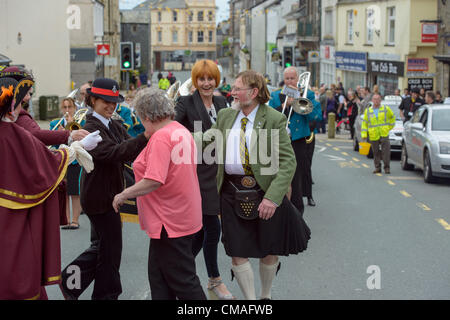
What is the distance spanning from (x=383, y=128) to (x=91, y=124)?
11746 millimetres

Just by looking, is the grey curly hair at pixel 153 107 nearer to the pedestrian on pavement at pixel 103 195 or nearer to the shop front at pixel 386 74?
the pedestrian on pavement at pixel 103 195

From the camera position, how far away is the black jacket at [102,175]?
5867 mm

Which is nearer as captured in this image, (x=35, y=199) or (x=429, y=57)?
(x=35, y=199)

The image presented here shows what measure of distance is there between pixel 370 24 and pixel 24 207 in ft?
122

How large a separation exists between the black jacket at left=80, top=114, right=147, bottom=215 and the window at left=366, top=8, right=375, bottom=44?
3515cm

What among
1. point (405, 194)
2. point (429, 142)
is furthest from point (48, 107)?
point (405, 194)

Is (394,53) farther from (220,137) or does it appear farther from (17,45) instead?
(220,137)

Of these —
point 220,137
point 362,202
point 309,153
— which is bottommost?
point 362,202

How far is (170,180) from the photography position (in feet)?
17.4

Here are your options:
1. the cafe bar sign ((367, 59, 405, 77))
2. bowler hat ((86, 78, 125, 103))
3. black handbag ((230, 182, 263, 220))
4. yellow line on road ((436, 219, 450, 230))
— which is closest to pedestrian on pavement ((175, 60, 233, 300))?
black handbag ((230, 182, 263, 220))

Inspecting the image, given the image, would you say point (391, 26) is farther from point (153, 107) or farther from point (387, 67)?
point (153, 107)

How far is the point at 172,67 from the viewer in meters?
132

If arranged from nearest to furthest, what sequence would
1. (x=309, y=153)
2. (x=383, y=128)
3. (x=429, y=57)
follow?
(x=309, y=153)
(x=383, y=128)
(x=429, y=57)
